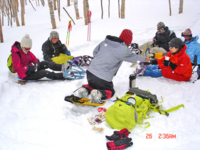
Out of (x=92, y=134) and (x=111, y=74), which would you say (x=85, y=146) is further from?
(x=111, y=74)

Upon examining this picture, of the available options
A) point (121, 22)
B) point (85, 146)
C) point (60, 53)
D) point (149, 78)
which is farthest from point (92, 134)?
point (121, 22)

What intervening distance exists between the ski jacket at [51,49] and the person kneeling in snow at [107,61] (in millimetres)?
2043

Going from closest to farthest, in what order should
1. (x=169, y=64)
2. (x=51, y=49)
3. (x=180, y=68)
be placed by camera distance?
(x=180, y=68)
(x=169, y=64)
(x=51, y=49)

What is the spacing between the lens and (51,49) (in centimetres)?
484

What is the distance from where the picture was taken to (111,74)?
308 cm

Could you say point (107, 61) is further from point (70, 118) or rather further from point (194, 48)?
point (194, 48)

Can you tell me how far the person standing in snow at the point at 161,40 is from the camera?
490cm

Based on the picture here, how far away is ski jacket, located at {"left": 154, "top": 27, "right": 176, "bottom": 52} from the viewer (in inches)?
197

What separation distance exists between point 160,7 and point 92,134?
1293 cm

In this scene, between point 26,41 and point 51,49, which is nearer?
point 26,41

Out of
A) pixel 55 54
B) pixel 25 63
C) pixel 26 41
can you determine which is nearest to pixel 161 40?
pixel 55 54

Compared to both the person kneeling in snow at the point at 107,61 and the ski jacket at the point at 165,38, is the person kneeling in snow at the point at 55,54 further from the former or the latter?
the ski jacket at the point at 165,38

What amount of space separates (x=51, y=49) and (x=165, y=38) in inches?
137

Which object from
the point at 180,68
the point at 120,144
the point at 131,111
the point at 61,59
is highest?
the point at 61,59
